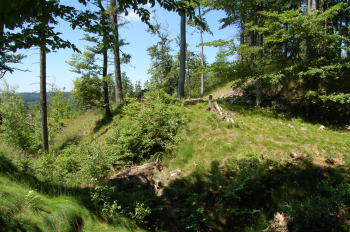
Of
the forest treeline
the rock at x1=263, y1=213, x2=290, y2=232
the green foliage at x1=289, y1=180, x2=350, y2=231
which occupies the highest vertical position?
the forest treeline

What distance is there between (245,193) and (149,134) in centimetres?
479

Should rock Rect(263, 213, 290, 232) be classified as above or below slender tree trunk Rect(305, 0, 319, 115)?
below

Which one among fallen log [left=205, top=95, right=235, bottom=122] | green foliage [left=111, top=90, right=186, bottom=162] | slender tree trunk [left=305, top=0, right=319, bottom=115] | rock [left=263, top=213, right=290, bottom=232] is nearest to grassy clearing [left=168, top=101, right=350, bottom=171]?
fallen log [left=205, top=95, right=235, bottom=122]

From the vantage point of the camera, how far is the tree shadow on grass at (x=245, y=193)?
16.5ft

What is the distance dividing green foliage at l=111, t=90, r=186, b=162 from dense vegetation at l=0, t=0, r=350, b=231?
6cm

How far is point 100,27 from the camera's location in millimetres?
3709

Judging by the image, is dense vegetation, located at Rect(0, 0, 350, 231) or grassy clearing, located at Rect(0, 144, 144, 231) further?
dense vegetation, located at Rect(0, 0, 350, 231)

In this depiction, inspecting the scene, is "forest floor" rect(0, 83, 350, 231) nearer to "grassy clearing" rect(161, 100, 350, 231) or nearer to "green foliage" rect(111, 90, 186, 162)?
"grassy clearing" rect(161, 100, 350, 231)

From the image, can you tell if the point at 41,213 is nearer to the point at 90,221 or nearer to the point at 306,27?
the point at 90,221

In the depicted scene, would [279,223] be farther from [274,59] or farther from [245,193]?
[274,59]

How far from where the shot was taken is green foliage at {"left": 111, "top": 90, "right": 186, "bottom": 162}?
8742 millimetres

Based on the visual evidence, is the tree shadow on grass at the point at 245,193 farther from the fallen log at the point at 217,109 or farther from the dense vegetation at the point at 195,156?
the fallen log at the point at 217,109

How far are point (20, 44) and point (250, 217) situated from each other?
639 centimetres

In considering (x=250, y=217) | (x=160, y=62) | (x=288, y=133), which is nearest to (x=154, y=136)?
(x=250, y=217)
